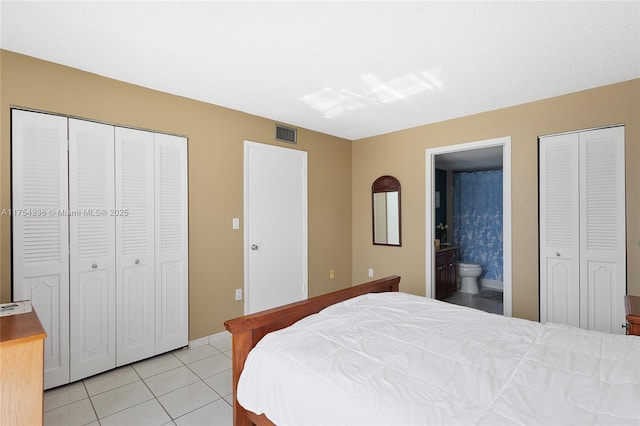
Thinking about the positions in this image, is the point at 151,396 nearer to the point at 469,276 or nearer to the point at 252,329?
the point at 252,329

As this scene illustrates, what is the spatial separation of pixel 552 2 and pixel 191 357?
3.63 m

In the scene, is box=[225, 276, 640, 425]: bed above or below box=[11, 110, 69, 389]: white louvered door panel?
below

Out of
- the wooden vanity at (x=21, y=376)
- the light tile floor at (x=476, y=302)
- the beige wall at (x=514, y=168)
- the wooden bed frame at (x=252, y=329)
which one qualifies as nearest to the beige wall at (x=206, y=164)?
the beige wall at (x=514, y=168)

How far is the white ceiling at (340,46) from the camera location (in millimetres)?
1792

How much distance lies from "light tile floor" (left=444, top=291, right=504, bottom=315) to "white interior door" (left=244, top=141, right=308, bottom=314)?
2418 millimetres

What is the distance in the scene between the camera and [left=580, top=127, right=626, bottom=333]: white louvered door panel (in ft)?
9.09

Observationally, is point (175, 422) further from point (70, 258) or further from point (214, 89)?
point (214, 89)

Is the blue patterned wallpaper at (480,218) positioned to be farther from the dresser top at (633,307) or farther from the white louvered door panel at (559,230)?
the dresser top at (633,307)

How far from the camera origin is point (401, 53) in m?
2.26

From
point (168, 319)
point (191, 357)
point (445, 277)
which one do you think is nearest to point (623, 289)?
point (445, 277)

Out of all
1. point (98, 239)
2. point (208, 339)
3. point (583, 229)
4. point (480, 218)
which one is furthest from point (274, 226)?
point (480, 218)

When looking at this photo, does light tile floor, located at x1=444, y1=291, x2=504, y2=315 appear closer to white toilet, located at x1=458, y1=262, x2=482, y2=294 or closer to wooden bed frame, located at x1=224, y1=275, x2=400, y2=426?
white toilet, located at x1=458, y1=262, x2=482, y2=294

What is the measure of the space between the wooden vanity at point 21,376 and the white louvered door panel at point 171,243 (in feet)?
4.52

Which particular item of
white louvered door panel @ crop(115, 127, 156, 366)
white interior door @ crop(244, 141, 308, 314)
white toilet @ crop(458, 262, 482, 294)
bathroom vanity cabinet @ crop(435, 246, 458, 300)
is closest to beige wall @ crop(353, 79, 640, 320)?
bathroom vanity cabinet @ crop(435, 246, 458, 300)
